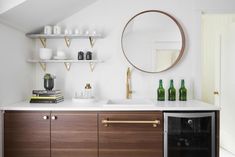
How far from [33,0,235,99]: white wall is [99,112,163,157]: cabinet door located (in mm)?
649

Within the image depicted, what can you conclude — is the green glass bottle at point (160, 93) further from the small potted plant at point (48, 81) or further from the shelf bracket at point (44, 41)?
the shelf bracket at point (44, 41)

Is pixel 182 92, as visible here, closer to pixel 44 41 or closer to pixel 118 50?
pixel 118 50

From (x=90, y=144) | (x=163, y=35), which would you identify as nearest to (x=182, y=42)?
(x=163, y=35)

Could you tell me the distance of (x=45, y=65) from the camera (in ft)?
8.73

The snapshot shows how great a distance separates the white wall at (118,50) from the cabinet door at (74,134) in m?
0.67

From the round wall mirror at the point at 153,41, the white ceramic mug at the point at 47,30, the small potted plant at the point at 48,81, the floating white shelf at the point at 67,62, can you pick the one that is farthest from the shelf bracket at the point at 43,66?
the round wall mirror at the point at 153,41

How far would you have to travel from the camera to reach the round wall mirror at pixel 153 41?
2582 millimetres

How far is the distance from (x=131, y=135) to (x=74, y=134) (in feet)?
1.62

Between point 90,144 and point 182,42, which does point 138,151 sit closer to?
point 90,144

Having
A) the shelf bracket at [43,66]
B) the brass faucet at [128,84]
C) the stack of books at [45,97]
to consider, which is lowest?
the stack of books at [45,97]

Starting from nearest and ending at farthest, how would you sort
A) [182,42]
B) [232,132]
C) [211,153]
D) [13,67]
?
[211,153]
[13,67]
[182,42]
[232,132]

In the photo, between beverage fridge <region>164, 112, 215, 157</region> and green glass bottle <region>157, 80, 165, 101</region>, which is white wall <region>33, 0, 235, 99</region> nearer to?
green glass bottle <region>157, 80, 165, 101</region>

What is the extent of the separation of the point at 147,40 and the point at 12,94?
1.49 meters

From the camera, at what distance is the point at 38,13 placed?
2.22 m
